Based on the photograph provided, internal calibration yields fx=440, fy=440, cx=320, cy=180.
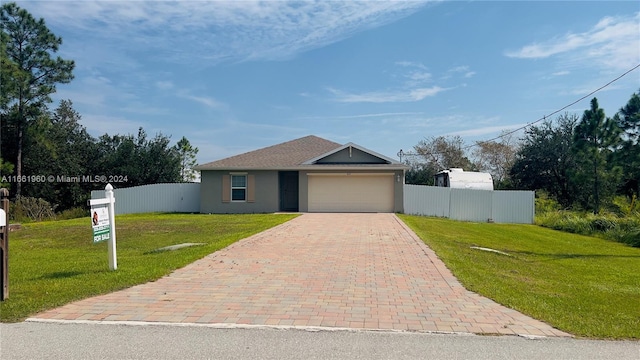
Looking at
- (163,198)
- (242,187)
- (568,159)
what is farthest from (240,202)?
(568,159)

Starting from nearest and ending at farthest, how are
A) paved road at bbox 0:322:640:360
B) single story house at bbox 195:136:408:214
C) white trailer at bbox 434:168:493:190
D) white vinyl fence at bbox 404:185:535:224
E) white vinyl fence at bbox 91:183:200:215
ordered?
1. paved road at bbox 0:322:640:360
2. single story house at bbox 195:136:408:214
3. white vinyl fence at bbox 404:185:535:224
4. white vinyl fence at bbox 91:183:200:215
5. white trailer at bbox 434:168:493:190

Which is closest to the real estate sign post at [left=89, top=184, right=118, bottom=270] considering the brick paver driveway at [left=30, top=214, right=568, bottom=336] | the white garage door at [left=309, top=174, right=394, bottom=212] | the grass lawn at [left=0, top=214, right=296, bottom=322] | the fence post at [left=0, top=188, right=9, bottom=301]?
the grass lawn at [left=0, top=214, right=296, bottom=322]

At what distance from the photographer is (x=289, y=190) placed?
23.4 m

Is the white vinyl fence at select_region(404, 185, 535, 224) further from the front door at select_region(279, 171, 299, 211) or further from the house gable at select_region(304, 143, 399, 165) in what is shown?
the front door at select_region(279, 171, 299, 211)

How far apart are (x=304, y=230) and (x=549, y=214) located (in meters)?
16.2

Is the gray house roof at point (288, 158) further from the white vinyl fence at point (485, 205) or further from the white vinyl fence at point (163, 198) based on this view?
the white vinyl fence at point (485, 205)

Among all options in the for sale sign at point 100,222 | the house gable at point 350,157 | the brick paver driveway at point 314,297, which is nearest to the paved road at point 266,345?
the brick paver driveway at point 314,297

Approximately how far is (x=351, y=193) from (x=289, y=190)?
3.38 meters

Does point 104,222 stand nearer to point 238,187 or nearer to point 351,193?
point 238,187

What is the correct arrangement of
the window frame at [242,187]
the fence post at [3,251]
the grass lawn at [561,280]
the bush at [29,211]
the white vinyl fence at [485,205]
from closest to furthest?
the grass lawn at [561,280] < the fence post at [3,251] < the window frame at [242,187] < the white vinyl fence at [485,205] < the bush at [29,211]

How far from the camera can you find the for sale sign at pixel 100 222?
7180mm

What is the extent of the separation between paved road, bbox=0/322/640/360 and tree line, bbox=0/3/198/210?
92.1 ft

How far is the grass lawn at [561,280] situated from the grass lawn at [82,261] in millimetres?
5185

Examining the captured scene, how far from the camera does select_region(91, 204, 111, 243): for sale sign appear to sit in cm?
718
